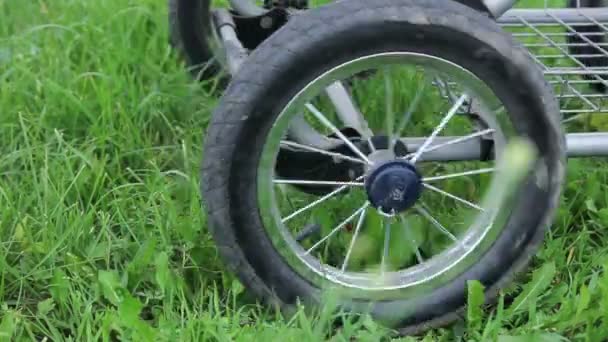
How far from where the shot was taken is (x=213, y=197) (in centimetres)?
137

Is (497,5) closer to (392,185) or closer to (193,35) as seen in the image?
(392,185)

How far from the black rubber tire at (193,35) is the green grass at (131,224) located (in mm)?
54

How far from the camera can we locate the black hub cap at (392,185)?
143 centimetres

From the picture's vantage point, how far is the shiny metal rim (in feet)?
4.46

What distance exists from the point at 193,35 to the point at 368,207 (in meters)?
0.69

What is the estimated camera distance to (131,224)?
1721 mm

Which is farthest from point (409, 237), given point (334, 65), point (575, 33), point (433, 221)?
point (575, 33)

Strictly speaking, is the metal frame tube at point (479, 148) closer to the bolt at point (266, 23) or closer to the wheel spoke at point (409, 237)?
the wheel spoke at point (409, 237)

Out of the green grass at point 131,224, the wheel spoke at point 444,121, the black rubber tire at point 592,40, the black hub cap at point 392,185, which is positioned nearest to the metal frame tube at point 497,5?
the wheel spoke at point 444,121

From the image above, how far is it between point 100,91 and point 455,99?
793 millimetres

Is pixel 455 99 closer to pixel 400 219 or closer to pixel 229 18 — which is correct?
pixel 400 219

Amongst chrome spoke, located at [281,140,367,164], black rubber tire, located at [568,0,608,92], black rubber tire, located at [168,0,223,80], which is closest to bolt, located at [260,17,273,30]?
black rubber tire, located at [168,0,223,80]

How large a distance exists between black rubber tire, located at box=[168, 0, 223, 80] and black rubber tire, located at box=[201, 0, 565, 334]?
70 centimetres

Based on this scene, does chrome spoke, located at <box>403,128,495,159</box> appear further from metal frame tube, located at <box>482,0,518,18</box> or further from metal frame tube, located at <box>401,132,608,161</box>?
metal frame tube, located at <box>482,0,518,18</box>
